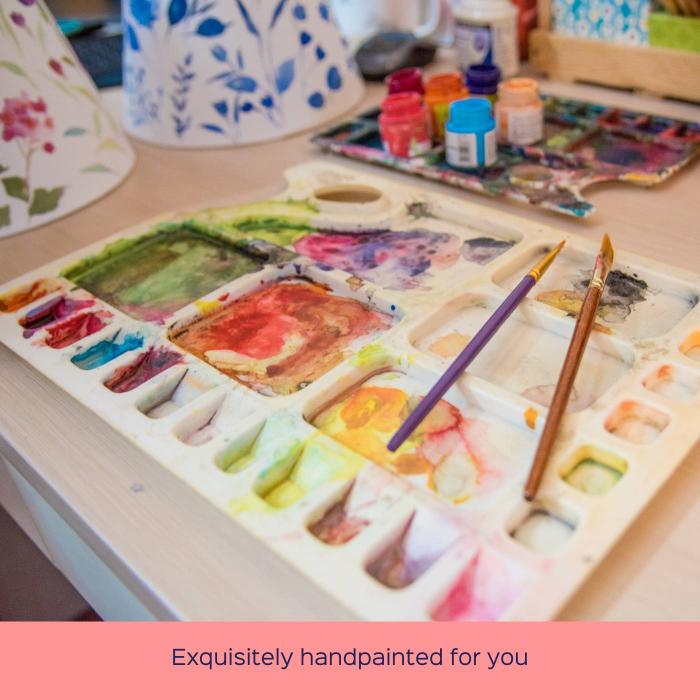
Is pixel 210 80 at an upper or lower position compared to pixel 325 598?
upper

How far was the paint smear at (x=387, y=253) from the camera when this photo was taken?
0.57 metres

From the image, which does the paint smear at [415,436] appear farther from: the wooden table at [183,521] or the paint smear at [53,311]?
the paint smear at [53,311]

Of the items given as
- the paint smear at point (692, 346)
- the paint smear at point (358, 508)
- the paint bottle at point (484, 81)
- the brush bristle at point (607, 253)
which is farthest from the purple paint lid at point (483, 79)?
the paint smear at point (358, 508)

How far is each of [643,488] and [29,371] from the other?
397 millimetres

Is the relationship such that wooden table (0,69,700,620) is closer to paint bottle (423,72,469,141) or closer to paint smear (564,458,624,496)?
paint smear (564,458,624,496)

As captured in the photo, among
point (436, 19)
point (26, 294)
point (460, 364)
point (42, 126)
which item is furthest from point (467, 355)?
point (436, 19)

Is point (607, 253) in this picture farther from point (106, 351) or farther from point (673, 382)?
point (106, 351)

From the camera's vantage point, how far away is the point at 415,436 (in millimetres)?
431

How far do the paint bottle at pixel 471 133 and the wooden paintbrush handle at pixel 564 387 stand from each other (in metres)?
0.26

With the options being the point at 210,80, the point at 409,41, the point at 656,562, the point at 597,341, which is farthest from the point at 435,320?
the point at 409,41

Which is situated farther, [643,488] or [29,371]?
[29,371]

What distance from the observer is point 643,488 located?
1.22 feet

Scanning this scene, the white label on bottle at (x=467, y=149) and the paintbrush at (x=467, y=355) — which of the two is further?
the white label on bottle at (x=467, y=149)

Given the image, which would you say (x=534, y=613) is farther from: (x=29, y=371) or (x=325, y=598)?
(x=29, y=371)
